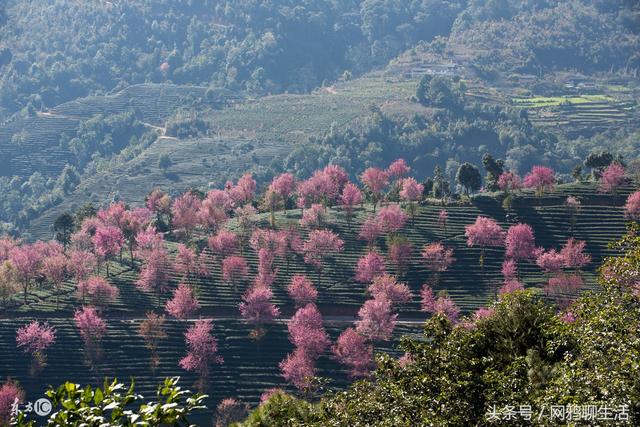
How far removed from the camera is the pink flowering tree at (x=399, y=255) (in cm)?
8056

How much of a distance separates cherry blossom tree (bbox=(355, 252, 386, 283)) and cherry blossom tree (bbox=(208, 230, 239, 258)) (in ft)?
44.8

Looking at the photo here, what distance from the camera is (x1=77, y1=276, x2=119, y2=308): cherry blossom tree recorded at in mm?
76812

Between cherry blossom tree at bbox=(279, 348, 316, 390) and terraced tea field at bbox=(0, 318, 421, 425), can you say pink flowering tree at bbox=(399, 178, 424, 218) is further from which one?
cherry blossom tree at bbox=(279, 348, 316, 390)

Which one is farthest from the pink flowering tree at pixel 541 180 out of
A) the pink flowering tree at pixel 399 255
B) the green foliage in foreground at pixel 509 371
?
the green foliage in foreground at pixel 509 371

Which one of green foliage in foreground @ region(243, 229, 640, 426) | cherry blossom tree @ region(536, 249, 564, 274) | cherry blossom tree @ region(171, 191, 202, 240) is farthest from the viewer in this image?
cherry blossom tree @ region(171, 191, 202, 240)

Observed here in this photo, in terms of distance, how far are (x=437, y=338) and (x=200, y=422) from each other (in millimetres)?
38963

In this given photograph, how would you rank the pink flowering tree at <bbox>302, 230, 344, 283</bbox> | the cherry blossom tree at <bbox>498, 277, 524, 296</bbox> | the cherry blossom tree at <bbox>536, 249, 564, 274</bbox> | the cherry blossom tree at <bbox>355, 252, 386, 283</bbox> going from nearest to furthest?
the cherry blossom tree at <bbox>498, 277, 524, 296</bbox> → the cherry blossom tree at <bbox>536, 249, 564, 274</bbox> → the cherry blossom tree at <bbox>355, 252, 386, 283</bbox> → the pink flowering tree at <bbox>302, 230, 344, 283</bbox>

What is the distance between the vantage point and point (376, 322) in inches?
2739

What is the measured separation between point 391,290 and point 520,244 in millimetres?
14665

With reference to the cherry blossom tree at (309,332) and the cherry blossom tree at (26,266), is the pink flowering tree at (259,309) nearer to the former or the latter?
the cherry blossom tree at (309,332)

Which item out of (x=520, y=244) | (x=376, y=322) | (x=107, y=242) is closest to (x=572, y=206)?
(x=520, y=244)

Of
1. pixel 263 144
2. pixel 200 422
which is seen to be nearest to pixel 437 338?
pixel 200 422

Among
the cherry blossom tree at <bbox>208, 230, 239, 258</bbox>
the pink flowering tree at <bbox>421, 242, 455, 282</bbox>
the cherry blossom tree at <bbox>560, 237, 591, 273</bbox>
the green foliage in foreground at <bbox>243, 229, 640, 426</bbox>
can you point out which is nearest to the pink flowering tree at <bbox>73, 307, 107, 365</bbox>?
the cherry blossom tree at <bbox>208, 230, 239, 258</bbox>

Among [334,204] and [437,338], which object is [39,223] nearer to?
[334,204]
